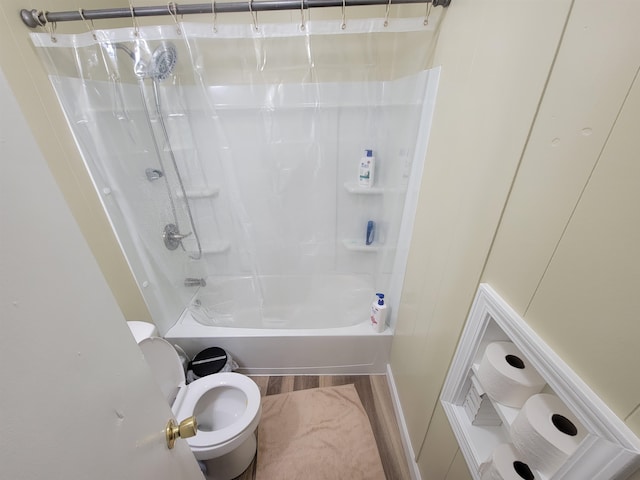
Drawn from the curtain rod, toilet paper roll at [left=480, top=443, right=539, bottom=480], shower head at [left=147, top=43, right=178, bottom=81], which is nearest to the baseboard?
toilet paper roll at [left=480, top=443, right=539, bottom=480]

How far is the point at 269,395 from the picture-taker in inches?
59.2

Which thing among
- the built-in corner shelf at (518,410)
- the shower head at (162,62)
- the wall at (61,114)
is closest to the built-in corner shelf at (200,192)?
the wall at (61,114)

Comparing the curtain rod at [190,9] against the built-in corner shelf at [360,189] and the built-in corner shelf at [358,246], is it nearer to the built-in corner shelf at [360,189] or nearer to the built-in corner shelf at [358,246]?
the built-in corner shelf at [360,189]

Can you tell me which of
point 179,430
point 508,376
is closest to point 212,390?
point 179,430

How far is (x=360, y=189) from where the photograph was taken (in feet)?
4.83

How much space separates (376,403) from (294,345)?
59 cm

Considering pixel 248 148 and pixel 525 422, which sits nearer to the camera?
pixel 525 422

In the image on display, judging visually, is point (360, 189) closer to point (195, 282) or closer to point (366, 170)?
point (366, 170)

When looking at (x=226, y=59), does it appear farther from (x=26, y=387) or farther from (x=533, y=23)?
(x=26, y=387)

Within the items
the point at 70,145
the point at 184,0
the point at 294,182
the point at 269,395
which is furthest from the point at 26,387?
the point at 184,0

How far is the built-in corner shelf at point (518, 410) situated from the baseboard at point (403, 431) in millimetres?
526

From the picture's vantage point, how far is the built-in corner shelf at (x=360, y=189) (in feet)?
4.80

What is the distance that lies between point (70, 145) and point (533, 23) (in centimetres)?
154

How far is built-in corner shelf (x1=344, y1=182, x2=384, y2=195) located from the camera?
4.80 feet
